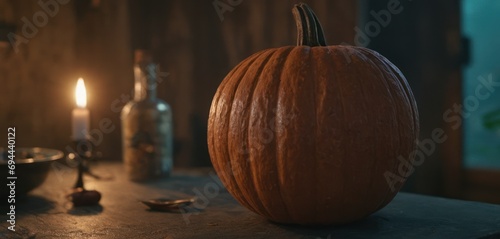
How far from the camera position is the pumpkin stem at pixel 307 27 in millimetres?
1012

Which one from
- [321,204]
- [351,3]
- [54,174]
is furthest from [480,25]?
[54,174]

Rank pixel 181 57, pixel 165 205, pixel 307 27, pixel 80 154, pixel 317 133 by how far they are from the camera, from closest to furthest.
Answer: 1. pixel 317 133
2. pixel 307 27
3. pixel 165 205
4. pixel 80 154
5. pixel 181 57

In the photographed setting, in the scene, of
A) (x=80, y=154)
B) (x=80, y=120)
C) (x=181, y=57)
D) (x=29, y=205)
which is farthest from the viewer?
(x=181, y=57)

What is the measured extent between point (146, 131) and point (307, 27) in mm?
744

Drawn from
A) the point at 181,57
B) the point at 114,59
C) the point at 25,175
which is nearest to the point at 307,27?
the point at 25,175

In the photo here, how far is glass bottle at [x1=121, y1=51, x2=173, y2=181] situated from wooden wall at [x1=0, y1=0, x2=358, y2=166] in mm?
470

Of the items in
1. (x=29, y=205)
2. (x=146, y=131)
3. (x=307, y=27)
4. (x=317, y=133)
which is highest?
(x=307, y=27)

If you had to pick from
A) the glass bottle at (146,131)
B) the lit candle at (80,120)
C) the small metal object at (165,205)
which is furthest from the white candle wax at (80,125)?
the small metal object at (165,205)

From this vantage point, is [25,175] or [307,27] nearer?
[307,27]

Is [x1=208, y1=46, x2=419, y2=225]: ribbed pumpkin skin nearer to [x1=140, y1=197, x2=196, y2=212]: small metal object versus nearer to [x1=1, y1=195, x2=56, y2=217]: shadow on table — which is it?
[x1=140, y1=197, x2=196, y2=212]: small metal object

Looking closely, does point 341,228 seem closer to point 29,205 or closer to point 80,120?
point 29,205

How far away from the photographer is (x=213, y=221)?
1.04 metres

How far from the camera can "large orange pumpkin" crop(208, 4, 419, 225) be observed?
0.90 metres

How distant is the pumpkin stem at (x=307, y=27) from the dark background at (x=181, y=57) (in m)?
0.82
